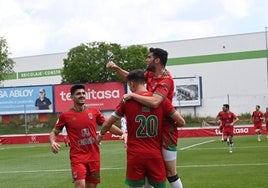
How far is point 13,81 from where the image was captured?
86.4m

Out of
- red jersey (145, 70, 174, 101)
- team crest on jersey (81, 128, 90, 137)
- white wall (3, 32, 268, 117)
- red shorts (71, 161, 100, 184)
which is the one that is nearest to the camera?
red jersey (145, 70, 174, 101)

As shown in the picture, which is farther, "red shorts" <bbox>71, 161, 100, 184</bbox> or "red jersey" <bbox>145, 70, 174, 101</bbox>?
"red shorts" <bbox>71, 161, 100, 184</bbox>

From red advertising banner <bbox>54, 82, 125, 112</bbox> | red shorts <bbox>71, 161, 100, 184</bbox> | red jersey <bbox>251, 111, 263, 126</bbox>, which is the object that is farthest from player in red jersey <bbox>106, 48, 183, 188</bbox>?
red advertising banner <bbox>54, 82, 125, 112</bbox>

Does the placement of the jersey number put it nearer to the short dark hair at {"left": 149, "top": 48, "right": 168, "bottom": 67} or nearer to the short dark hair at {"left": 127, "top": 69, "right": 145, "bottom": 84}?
the short dark hair at {"left": 127, "top": 69, "right": 145, "bottom": 84}

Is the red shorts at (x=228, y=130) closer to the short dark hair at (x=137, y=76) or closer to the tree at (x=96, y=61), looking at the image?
the short dark hair at (x=137, y=76)

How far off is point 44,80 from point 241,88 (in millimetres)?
30232

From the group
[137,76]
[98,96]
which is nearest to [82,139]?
[137,76]

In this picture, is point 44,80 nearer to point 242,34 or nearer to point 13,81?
point 13,81

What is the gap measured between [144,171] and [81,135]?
2266 mm

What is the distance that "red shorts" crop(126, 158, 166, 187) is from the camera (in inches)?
302

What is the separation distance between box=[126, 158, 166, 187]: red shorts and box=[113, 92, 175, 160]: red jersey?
69 millimetres

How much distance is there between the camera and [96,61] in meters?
64.7

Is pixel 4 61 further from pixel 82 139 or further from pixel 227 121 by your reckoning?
pixel 82 139

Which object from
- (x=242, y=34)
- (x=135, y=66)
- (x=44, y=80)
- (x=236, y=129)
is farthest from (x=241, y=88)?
(x=44, y=80)
